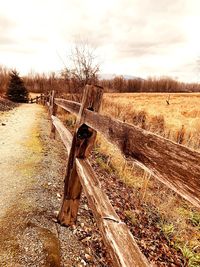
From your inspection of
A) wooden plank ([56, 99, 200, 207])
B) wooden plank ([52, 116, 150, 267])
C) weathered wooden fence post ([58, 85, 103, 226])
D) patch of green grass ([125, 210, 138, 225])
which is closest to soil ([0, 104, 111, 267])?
weathered wooden fence post ([58, 85, 103, 226])

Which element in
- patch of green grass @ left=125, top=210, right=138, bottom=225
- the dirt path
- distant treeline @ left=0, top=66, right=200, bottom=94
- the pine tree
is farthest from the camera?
distant treeline @ left=0, top=66, right=200, bottom=94

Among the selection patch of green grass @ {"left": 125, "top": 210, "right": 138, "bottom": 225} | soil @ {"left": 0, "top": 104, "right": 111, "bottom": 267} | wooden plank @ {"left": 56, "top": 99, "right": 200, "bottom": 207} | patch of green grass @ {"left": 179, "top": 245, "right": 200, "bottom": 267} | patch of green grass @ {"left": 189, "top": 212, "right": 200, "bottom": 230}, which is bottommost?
patch of green grass @ {"left": 189, "top": 212, "right": 200, "bottom": 230}

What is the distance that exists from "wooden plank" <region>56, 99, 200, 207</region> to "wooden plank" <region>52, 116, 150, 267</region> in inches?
19.5

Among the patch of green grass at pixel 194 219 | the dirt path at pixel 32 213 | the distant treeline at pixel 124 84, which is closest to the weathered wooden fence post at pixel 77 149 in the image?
the dirt path at pixel 32 213

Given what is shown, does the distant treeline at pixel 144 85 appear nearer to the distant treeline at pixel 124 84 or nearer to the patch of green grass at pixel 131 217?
the distant treeline at pixel 124 84

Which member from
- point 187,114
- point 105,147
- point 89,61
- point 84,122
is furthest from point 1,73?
point 84,122

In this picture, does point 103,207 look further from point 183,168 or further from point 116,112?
point 116,112

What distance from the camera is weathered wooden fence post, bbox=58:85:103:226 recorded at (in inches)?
84.4

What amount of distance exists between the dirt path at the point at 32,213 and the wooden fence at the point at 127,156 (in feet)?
1.00

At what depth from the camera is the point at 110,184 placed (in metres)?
4.45

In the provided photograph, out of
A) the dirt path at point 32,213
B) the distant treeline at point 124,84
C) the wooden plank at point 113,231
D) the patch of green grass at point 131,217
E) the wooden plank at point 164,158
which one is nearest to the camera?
the wooden plank at point 164,158

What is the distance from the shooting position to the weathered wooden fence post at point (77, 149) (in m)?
2.14

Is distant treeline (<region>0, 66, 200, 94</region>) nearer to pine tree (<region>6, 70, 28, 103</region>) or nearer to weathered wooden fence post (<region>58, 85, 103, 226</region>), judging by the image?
pine tree (<region>6, 70, 28, 103</region>)

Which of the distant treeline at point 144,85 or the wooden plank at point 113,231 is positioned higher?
the distant treeline at point 144,85
